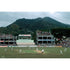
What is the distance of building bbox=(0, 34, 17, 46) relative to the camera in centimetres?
1152

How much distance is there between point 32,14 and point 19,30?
45.2 inches

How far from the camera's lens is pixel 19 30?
11219 mm

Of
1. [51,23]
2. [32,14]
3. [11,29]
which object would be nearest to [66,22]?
[51,23]

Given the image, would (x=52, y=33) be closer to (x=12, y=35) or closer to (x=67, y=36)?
(x=67, y=36)

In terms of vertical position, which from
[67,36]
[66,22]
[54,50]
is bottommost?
[54,50]

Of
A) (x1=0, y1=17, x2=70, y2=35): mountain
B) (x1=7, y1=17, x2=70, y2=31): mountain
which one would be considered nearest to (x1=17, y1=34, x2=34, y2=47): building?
(x1=0, y1=17, x2=70, y2=35): mountain

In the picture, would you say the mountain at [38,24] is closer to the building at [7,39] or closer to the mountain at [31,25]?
the mountain at [31,25]

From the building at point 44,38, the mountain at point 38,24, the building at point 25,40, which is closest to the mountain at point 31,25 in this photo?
the mountain at point 38,24

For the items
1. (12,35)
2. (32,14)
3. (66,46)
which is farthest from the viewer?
(66,46)

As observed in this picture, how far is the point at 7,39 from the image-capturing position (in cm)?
1195

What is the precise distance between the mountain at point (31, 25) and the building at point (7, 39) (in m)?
0.30

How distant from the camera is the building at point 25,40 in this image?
11423 millimetres

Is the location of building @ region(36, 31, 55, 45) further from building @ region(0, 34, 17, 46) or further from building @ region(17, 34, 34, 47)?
building @ region(0, 34, 17, 46)

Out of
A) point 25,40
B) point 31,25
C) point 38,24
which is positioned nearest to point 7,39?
point 25,40
